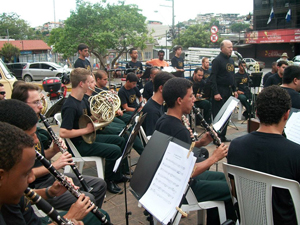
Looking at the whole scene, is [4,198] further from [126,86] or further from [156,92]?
[126,86]

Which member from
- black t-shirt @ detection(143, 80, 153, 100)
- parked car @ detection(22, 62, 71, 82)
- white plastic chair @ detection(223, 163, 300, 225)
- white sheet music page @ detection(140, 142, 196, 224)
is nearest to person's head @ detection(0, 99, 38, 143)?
white sheet music page @ detection(140, 142, 196, 224)

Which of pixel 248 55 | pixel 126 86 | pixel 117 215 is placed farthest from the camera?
pixel 248 55

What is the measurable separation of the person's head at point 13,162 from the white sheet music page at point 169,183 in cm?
91

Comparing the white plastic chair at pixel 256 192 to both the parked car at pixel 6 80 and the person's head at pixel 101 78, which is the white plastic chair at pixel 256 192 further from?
the parked car at pixel 6 80

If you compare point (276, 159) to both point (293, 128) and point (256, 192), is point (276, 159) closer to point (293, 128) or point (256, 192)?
point (256, 192)

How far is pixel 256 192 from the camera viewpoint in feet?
7.19

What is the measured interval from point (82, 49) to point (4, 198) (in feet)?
20.9

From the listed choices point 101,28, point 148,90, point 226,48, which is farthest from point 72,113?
point 101,28

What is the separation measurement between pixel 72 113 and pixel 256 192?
2622mm

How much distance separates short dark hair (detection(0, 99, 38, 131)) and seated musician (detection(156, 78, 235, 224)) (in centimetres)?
128

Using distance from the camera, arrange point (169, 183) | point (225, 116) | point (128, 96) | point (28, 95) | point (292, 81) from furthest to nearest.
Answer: point (128, 96) < point (292, 81) < point (225, 116) < point (28, 95) < point (169, 183)

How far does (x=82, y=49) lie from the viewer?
7.55 meters

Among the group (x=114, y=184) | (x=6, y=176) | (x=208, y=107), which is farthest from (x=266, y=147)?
(x=208, y=107)

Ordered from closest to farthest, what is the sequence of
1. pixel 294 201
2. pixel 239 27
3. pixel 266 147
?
pixel 294 201
pixel 266 147
pixel 239 27
